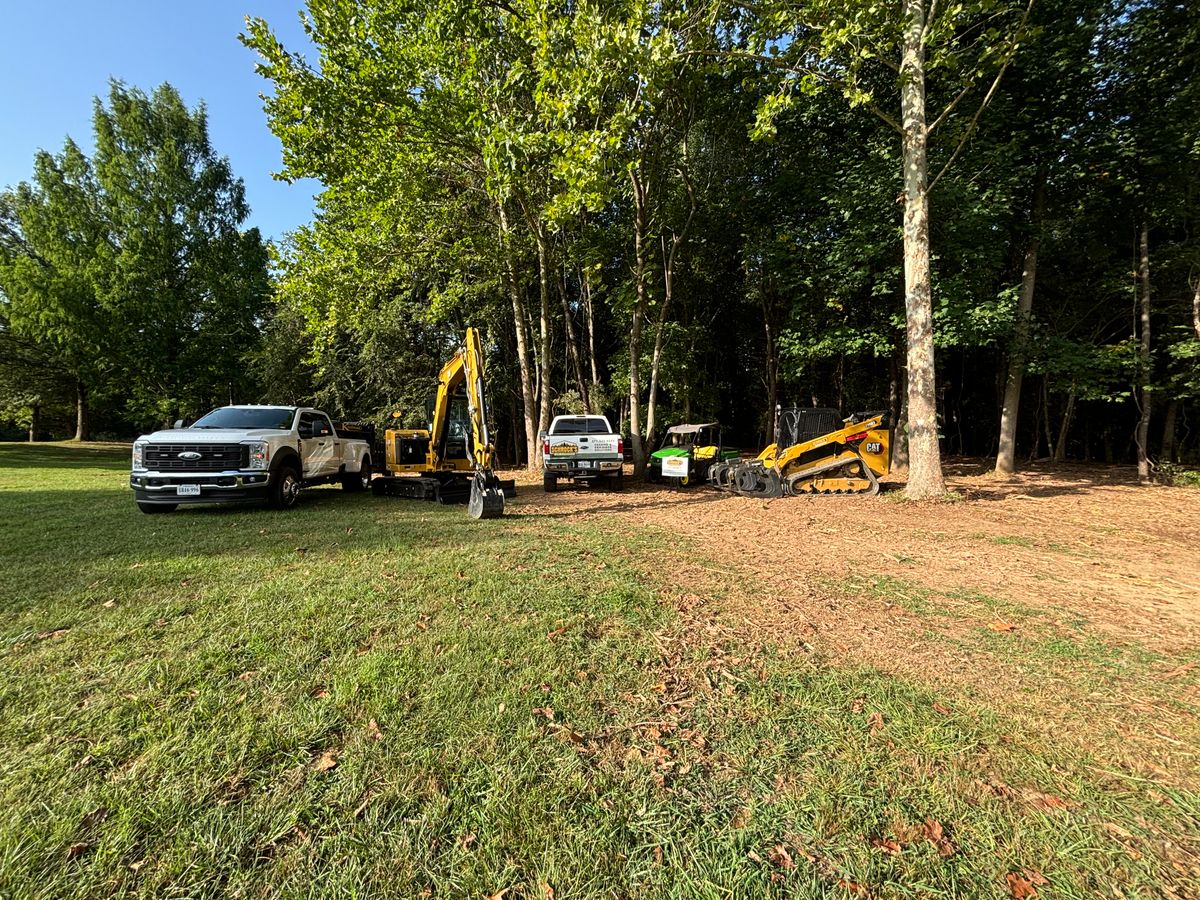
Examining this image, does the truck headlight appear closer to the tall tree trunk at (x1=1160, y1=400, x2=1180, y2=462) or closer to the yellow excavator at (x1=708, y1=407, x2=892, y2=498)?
the yellow excavator at (x1=708, y1=407, x2=892, y2=498)

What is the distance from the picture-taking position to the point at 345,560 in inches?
214

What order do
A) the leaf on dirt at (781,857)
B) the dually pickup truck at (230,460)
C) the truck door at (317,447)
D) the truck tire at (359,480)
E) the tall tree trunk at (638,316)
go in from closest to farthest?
1. the leaf on dirt at (781,857)
2. the dually pickup truck at (230,460)
3. the truck door at (317,447)
4. the truck tire at (359,480)
5. the tall tree trunk at (638,316)

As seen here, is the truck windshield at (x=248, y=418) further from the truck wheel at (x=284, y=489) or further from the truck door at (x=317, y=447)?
the truck wheel at (x=284, y=489)

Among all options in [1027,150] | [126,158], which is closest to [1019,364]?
[1027,150]

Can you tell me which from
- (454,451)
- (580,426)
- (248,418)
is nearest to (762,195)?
(580,426)

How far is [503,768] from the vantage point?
2.23 m

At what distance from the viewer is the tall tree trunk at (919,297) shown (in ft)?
32.1

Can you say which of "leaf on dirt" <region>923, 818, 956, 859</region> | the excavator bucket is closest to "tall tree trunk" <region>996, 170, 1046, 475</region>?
Answer: the excavator bucket

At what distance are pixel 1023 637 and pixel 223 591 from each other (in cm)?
669

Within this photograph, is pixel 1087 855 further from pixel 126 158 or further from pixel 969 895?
pixel 126 158

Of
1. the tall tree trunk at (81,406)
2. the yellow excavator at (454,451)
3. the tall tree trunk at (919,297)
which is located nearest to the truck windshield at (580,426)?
the yellow excavator at (454,451)

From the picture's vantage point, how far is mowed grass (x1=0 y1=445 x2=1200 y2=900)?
1751 mm

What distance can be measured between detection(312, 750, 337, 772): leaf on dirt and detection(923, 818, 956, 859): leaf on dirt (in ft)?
8.33

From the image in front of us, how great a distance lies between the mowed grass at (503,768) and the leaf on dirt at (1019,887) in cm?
2
